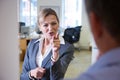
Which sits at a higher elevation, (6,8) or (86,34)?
(6,8)

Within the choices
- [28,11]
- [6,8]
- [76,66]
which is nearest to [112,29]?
[6,8]

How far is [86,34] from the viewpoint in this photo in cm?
694

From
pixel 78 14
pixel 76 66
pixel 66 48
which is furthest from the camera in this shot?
pixel 78 14

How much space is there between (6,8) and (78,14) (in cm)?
509

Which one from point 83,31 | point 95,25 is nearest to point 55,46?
point 95,25

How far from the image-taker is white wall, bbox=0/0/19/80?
7.00 ft

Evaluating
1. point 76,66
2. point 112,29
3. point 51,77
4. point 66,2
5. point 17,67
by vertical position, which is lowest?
point 76,66

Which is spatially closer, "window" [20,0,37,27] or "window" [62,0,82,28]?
"window" [20,0,37,27]

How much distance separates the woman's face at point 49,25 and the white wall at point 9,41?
2.53 feet

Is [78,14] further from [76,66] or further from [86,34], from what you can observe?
[76,66]

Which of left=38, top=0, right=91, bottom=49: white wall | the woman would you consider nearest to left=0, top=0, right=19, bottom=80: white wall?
the woman

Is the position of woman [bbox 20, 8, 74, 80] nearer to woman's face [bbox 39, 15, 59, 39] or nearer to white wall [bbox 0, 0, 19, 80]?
woman's face [bbox 39, 15, 59, 39]

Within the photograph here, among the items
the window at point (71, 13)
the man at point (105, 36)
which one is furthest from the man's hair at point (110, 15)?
the window at point (71, 13)

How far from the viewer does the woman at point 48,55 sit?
134 centimetres
